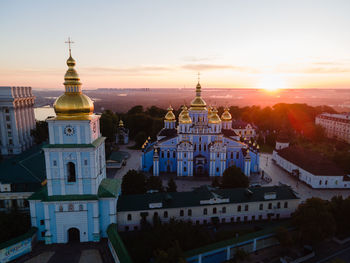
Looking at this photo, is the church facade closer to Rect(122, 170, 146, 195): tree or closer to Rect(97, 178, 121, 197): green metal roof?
Rect(97, 178, 121, 197): green metal roof

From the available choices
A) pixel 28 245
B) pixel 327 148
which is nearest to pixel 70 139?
pixel 28 245

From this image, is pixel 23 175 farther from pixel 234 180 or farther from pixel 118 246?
pixel 234 180

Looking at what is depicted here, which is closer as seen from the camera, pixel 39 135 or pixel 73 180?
pixel 73 180

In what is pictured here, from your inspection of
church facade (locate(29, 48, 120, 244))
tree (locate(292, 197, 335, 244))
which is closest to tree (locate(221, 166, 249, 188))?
tree (locate(292, 197, 335, 244))

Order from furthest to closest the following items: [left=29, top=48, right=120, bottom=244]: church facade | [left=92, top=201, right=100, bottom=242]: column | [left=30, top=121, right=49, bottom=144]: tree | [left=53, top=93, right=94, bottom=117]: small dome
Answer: [left=30, top=121, right=49, bottom=144]: tree, [left=92, top=201, right=100, bottom=242]: column, [left=29, top=48, right=120, bottom=244]: church facade, [left=53, top=93, right=94, bottom=117]: small dome

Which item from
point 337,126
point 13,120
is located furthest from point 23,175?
point 337,126

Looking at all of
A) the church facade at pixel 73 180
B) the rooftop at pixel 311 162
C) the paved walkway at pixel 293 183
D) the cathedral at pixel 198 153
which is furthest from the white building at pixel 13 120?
the rooftop at pixel 311 162
